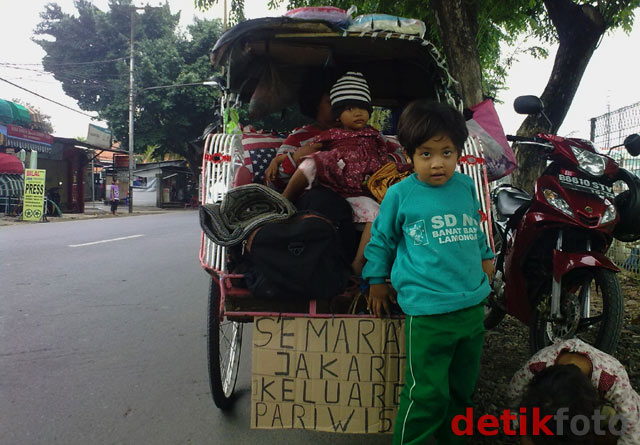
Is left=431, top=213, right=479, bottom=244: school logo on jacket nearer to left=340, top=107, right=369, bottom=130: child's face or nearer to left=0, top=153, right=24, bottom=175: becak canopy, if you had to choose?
left=340, top=107, right=369, bottom=130: child's face

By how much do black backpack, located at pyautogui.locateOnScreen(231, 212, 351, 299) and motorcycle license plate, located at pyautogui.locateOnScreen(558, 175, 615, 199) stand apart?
1.50 m

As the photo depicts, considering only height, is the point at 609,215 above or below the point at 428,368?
above

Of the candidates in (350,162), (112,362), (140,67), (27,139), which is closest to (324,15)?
(350,162)

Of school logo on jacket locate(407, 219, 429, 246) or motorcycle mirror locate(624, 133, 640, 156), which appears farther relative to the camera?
motorcycle mirror locate(624, 133, 640, 156)

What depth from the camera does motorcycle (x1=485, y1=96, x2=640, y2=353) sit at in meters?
2.65

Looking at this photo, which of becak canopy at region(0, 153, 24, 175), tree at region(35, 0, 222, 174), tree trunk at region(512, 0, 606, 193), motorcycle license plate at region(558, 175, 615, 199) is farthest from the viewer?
tree at region(35, 0, 222, 174)

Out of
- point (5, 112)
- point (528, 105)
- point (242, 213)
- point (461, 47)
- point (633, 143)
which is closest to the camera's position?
point (242, 213)

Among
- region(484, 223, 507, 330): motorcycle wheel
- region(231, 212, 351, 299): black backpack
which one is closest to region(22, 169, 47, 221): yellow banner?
region(484, 223, 507, 330): motorcycle wheel

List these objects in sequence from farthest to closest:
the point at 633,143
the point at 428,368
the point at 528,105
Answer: the point at 633,143
the point at 528,105
the point at 428,368

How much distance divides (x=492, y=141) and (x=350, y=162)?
1.18 metres

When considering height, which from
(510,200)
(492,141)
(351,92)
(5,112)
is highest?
(5,112)

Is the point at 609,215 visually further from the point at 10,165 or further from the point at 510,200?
the point at 10,165

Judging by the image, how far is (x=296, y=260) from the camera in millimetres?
2008

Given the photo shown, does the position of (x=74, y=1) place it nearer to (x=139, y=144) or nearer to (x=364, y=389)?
(x=139, y=144)
